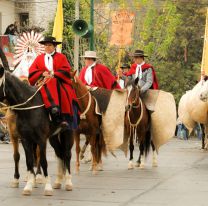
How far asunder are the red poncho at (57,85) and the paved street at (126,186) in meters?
1.43

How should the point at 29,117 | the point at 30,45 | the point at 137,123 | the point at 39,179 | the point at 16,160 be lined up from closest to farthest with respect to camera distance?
1. the point at 29,117
2. the point at 16,160
3. the point at 39,179
4. the point at 137,123
5. the point at 30,45

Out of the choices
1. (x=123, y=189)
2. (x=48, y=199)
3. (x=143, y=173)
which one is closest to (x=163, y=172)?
(x=143, y=173)

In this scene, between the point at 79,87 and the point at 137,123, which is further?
the point at 137,123

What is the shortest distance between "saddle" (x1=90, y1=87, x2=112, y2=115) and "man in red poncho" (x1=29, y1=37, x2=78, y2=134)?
7.74 ft

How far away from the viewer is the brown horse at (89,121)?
560 inches

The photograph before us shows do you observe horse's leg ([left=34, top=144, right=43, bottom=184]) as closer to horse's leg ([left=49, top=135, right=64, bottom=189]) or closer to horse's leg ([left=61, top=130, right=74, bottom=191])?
horse's leg ([left=49, top=135, right=64, bottom=189])

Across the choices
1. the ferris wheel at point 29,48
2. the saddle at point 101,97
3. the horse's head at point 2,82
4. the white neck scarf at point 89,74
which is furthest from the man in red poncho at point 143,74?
the horse's head at point 2,82

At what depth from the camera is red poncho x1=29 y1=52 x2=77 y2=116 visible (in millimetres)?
11627

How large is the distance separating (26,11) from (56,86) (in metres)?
30.8

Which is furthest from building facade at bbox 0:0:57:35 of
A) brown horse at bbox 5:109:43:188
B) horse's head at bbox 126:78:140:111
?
brown horse at bbox 5:109:43:188

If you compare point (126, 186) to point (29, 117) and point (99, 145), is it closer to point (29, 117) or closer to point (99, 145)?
point (29, 117)

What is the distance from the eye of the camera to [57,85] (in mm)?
11859

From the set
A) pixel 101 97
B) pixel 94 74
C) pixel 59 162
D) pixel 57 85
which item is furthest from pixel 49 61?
pixel 94 74

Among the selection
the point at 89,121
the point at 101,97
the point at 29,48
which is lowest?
the point at 89,121
